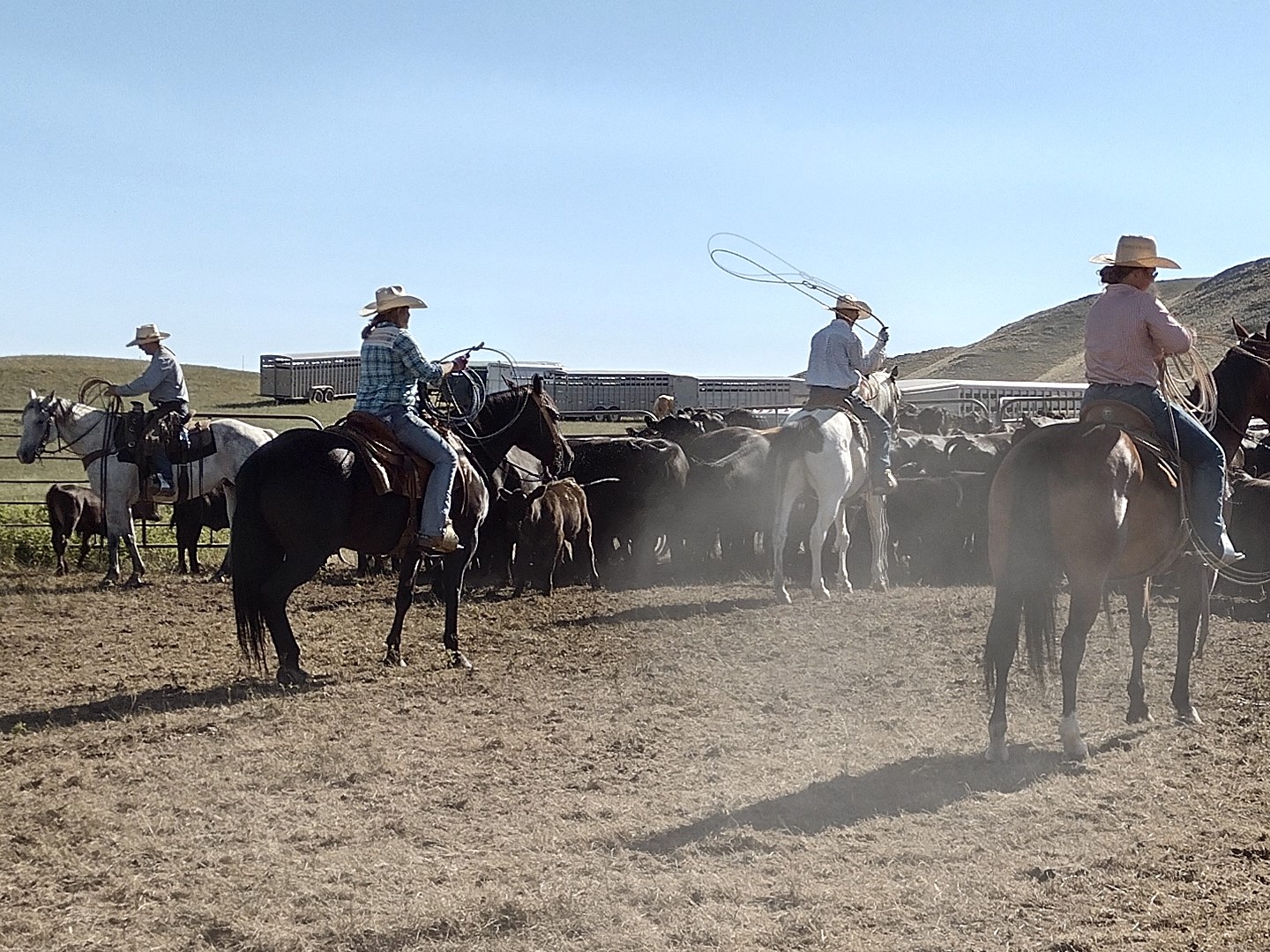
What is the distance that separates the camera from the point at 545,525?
43.5ft

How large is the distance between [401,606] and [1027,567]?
197 inches

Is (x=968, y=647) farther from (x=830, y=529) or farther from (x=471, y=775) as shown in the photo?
(x=830, y=529)

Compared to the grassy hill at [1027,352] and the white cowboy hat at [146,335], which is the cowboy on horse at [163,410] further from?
the grassy hill at [1027,352]

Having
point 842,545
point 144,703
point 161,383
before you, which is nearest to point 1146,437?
point 144,703

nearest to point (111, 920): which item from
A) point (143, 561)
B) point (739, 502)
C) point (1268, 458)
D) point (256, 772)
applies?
point (256, 772)

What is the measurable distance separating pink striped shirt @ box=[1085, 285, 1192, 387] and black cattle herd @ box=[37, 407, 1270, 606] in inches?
282

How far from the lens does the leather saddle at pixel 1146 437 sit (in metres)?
7.14

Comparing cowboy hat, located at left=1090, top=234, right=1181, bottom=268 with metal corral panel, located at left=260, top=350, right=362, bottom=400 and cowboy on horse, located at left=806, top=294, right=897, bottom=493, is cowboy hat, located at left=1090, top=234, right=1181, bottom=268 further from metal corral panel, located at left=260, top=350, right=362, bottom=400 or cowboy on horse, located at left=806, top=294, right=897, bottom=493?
metal corral panel, located at left=260, top=350, right=362, bottom=400

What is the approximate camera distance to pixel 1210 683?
29.2 feet

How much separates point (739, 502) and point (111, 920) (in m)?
10.9

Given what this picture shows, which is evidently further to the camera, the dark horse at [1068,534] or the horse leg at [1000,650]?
the horse leg at [1000,650]

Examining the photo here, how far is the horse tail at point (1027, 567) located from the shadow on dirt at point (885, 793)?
459mm

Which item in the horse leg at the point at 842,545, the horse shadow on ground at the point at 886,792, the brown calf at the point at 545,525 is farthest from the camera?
the horse leg at the point at 842,545

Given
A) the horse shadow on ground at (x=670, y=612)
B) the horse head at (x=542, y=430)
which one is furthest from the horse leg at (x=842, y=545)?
the horse head at (x=542, y=430)
